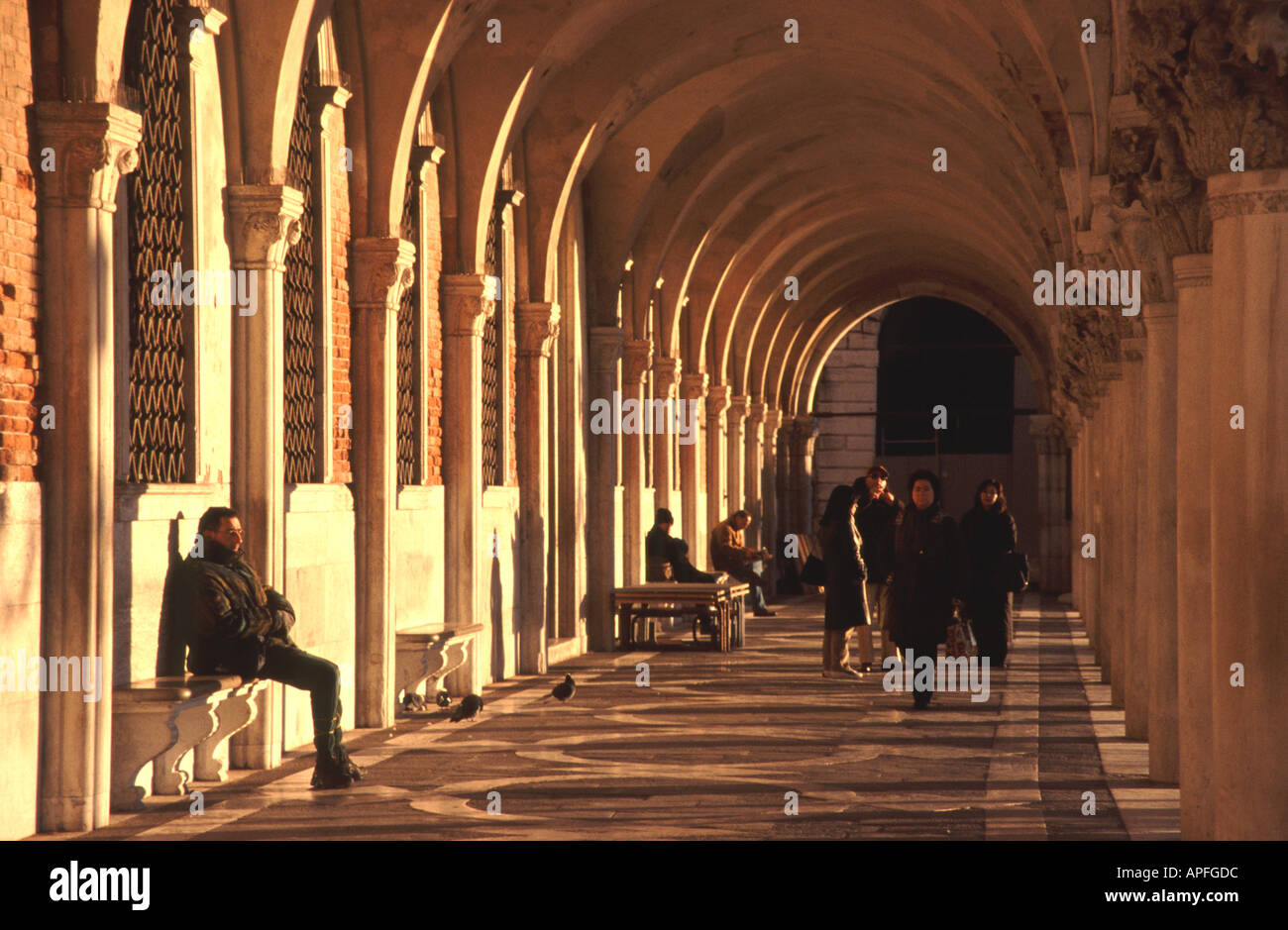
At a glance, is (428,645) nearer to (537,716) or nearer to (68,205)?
(537,716)

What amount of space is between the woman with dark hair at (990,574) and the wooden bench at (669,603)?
115 inches

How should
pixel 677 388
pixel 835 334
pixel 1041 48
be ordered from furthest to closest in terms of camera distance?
1. pixel 835 334
2. pixel 677 388
3. pixel 1041 48

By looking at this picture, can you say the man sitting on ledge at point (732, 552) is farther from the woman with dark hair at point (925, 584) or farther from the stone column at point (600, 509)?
the woman with dark hair at point (925, 584)

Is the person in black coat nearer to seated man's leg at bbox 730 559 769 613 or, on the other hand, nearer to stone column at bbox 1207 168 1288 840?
seated man's leg at bbox 730 559 769 613

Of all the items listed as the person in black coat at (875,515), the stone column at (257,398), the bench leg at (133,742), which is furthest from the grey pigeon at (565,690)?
the bench leg at (133,742)

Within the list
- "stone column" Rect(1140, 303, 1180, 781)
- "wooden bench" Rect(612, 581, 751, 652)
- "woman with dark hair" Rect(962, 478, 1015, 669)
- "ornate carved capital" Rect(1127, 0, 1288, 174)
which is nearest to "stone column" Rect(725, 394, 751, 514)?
"wooden bench" Rect(612, 581, 751, 652)

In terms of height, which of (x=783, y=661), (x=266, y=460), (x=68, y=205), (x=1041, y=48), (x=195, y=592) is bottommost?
(x=783, y=661)

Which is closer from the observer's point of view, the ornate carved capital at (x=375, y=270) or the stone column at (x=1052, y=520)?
the ornate carved capital at (x=375, y=270)

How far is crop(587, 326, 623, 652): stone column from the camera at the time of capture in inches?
712

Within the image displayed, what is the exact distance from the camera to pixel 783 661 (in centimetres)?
1692

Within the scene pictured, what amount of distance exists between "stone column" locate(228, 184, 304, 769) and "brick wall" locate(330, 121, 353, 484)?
5.16 ft

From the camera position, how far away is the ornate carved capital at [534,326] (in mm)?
15891
